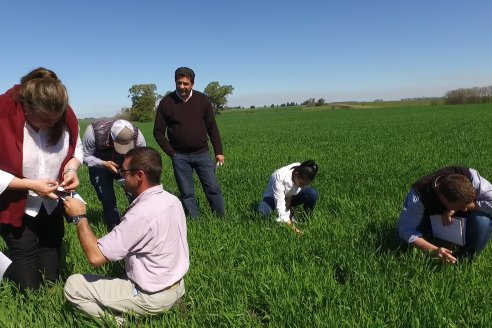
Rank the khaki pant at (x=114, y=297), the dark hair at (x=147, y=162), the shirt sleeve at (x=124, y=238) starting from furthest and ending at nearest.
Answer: the khaki pant at (x=114, y=297) → the dark hair at (x=147, y=162) → the shirt sleeve at (x=124, y=238)

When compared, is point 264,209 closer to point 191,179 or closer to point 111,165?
point 191,179

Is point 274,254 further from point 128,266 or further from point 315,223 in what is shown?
point 128,266

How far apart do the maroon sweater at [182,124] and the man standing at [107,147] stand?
0.50 meters

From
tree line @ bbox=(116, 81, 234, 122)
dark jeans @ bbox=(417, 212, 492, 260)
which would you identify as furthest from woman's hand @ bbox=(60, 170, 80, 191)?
tree line @ bbox=(116, 81, 234, 122)

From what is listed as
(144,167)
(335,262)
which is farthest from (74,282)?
(335,262)

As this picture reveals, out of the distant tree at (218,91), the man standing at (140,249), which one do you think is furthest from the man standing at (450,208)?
the distant tree at (218,91)

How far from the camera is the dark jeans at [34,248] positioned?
3.00 m

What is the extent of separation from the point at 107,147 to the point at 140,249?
2.44 metres

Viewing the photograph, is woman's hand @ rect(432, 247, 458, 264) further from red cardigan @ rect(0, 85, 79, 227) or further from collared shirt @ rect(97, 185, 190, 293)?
red cardigan @ rect(0, 85, 79, 227)

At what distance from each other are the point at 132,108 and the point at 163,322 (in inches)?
3579

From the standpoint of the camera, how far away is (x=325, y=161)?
379 inches

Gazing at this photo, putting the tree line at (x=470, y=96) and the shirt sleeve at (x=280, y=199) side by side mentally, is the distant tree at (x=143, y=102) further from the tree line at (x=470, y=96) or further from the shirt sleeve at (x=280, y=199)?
the shirt sleeve at (x=280, y=199)

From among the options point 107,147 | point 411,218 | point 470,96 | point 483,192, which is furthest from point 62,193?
point 470,96

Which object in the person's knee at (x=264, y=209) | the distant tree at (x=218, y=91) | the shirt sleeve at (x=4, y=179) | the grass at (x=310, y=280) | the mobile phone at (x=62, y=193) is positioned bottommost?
the grass at (x=310, y=280)
